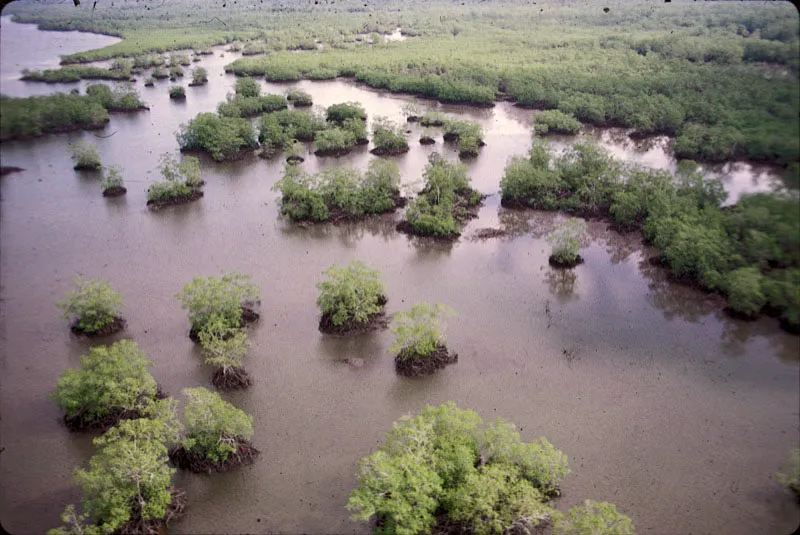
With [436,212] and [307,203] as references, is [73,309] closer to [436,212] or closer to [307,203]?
[307,203]

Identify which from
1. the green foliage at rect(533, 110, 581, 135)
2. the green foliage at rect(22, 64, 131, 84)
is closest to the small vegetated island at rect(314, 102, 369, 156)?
the green foliage at rect(533, 110, 581, 135)

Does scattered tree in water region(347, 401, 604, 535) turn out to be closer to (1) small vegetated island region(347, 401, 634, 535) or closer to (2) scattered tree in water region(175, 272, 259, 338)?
(1) small vegetated island region(347, 401, 634, 535)

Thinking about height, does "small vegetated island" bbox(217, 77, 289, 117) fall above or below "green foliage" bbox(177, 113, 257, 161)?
above

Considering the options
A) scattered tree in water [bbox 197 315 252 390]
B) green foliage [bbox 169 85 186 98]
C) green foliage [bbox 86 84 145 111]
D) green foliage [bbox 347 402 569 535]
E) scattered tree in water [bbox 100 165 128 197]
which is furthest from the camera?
green foliage [bbox 169 85 186 98]

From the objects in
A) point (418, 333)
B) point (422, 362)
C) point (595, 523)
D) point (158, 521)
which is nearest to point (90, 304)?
point (158, 521)

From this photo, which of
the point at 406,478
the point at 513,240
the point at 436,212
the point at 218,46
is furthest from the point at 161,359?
the point at 218,46

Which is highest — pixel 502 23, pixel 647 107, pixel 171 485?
pixel 502 23

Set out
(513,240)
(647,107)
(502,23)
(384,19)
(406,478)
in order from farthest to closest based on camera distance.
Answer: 1. (384,19)
2. (502,23)
3. (647,107)
4. (513,240)
5. (406,478)
